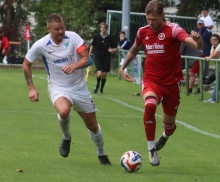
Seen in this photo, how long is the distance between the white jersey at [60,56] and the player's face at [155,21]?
35.2 inches

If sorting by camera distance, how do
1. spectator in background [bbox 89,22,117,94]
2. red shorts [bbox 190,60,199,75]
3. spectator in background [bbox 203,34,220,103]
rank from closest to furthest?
spectator in background [bbox 203,34,220,103], red shorts [bbox 190,60,199,75], spectator in background [bbox 89,22,117,94]

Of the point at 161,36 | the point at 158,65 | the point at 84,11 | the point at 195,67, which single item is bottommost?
the point at 195,67

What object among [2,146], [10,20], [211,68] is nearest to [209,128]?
[2,146]

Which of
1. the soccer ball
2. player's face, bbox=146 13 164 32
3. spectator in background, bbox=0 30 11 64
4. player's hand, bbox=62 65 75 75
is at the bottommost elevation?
spectator in background, bbox=0 30 11 64

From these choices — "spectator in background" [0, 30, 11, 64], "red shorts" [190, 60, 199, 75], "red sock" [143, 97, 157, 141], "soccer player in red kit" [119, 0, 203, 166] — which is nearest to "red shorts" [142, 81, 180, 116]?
"soccer player in red kit" [119, 0, 203, 166]

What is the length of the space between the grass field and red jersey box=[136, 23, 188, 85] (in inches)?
44.9

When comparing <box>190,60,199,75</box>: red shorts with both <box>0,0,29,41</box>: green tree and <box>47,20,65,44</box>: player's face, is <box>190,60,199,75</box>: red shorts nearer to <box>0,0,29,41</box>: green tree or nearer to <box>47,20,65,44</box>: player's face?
<box>47,20,65,44</box>: player's face

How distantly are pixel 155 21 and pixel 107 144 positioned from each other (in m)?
2.70

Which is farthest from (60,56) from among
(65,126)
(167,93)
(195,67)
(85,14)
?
(85,14)

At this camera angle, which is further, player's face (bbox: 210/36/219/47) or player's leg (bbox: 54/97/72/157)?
player's face (bbox: 210/36/219/47)

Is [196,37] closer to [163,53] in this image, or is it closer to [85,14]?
[163,53]

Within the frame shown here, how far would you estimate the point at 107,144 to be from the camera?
10.9 meters

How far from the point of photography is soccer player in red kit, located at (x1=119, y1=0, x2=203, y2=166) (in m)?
8.77

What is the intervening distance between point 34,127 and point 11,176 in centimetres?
473
